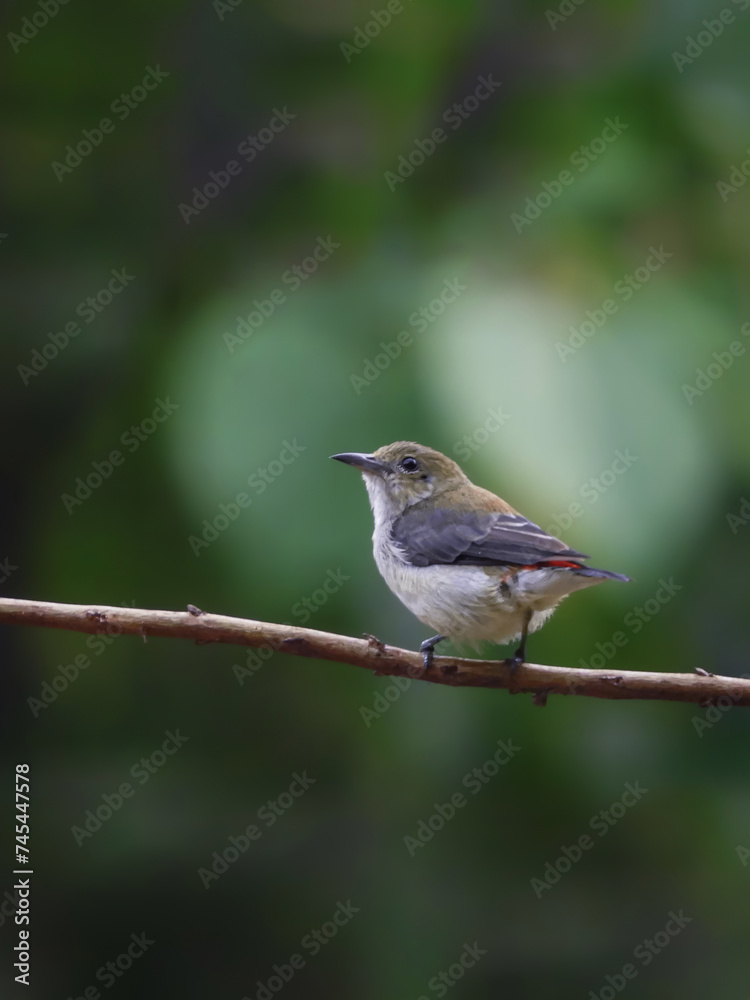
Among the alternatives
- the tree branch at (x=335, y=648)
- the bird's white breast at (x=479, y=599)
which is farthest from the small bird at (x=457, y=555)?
the tree branch at (x=335, y=648)

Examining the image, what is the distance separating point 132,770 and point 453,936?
1.29 m

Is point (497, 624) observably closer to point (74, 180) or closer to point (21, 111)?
point (74, 180)

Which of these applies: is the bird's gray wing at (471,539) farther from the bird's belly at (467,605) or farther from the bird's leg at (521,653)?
the bird's leg at (521,653)

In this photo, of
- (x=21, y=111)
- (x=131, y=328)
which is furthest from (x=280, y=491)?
(x=21, y=111)

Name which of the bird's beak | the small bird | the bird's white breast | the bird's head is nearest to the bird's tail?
the small bird

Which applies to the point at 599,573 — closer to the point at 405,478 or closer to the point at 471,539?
the point at 471,539

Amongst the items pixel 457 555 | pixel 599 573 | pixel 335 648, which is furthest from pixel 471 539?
pixel 335 648

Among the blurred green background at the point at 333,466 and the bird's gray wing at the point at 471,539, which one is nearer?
the bird's gray wing at the point at 471,539

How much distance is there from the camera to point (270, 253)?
14.1 feet

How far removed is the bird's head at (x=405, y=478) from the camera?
3.77 metres

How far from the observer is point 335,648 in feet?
7.98

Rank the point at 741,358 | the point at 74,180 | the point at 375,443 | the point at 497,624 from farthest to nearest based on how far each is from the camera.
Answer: the point at 74,180 → the point at 741,358 → the point at 375,443 → the point at 497,624

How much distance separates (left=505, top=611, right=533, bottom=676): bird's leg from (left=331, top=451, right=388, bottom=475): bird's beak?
0.75 metres

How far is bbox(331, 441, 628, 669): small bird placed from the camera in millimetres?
3025
